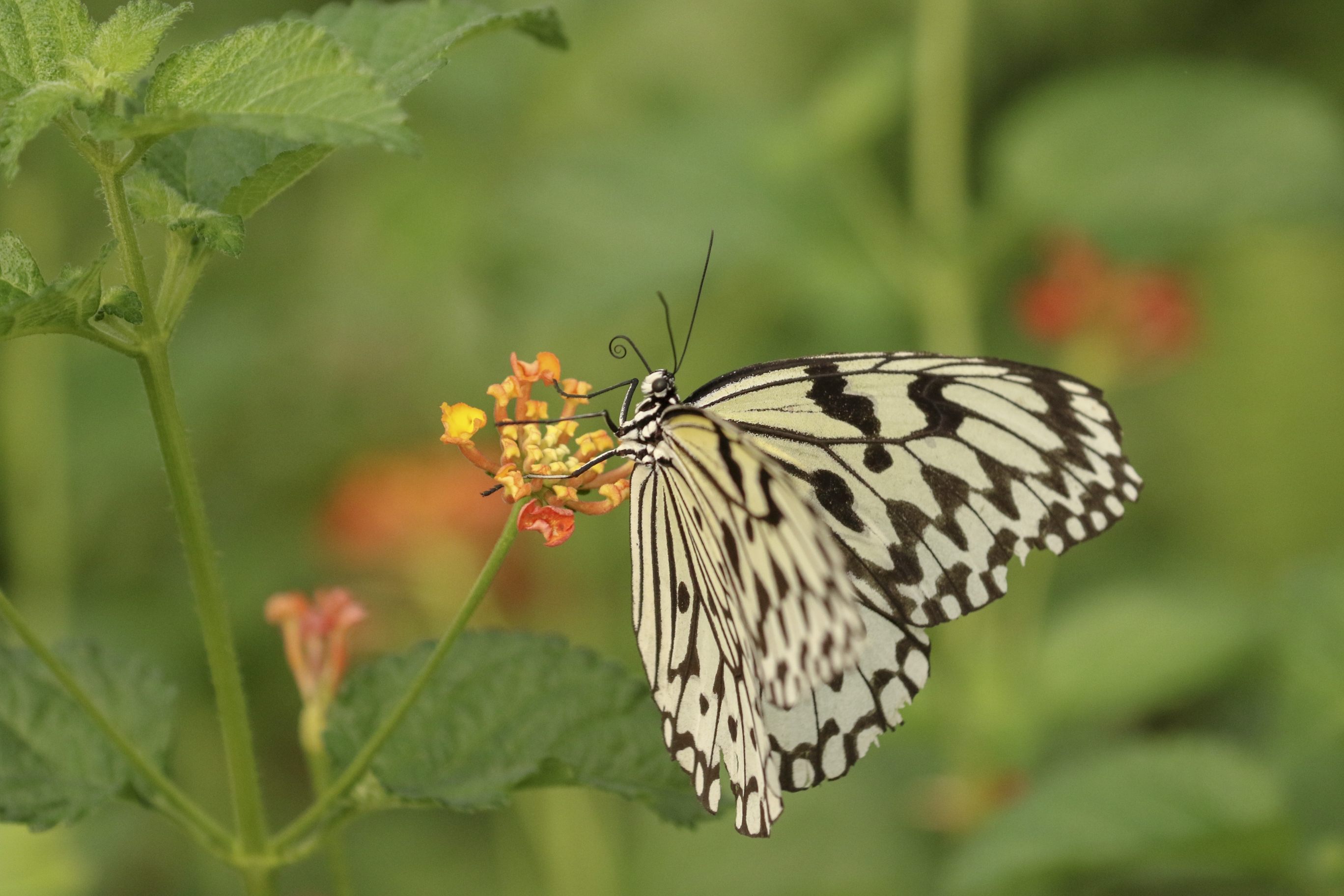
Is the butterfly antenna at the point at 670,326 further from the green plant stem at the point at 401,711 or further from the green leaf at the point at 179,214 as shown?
the green leaf at the point at 179,214

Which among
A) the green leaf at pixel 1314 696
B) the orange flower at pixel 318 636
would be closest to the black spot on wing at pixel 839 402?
the orange flower at pixel 318 636

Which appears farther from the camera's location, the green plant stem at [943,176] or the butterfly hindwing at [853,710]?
the green plant stem at [943,176]

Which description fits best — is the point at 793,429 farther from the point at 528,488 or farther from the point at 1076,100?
the point at 1076,100

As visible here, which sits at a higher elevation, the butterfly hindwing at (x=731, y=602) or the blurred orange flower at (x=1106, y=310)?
the blurred orange flower at (x=1106, y=310)

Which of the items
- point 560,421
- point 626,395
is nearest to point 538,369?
point 560,421

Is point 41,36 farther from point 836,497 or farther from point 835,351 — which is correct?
point 835,351

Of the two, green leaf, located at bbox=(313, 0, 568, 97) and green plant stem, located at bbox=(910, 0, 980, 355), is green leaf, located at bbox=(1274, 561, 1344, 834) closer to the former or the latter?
green plant stem, located at bbox=(910, 0, 980, 355)
